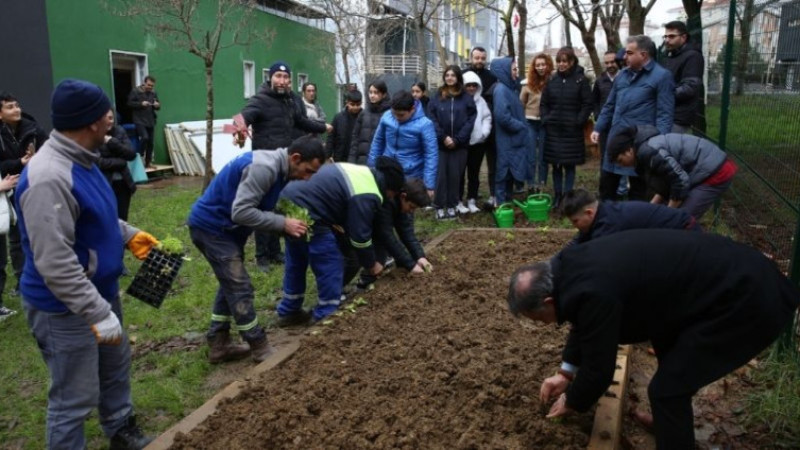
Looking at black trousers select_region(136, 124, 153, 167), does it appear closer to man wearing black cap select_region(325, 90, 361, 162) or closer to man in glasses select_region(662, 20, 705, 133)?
man wearing black cap select_region(325, 90, 361, 162)

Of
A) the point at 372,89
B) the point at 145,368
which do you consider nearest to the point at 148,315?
the point at 145,368

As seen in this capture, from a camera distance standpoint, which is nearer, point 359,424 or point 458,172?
point 359,424

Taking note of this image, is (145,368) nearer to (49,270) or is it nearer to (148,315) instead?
(148,315)

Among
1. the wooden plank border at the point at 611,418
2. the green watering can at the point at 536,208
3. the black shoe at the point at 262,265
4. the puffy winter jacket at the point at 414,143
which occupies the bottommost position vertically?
the black shoe at the point at 262,265

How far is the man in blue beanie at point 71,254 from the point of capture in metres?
2.89

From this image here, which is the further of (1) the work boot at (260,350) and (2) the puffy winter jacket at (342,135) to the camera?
(2) the puffy winter jacket at (342,135)

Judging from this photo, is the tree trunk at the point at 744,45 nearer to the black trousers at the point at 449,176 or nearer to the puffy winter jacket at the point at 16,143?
the black trousers at the point at 449,176

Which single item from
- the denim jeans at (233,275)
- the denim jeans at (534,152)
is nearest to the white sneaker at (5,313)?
the denim jeans at (233,275)

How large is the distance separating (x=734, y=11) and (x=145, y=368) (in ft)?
22.5

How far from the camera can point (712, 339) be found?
2852 mm

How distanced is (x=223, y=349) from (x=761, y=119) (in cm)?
488

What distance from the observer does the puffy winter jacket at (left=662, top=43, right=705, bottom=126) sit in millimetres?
7605

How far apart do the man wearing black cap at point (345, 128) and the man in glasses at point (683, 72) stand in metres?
4.14

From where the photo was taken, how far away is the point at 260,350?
15.9 ft
